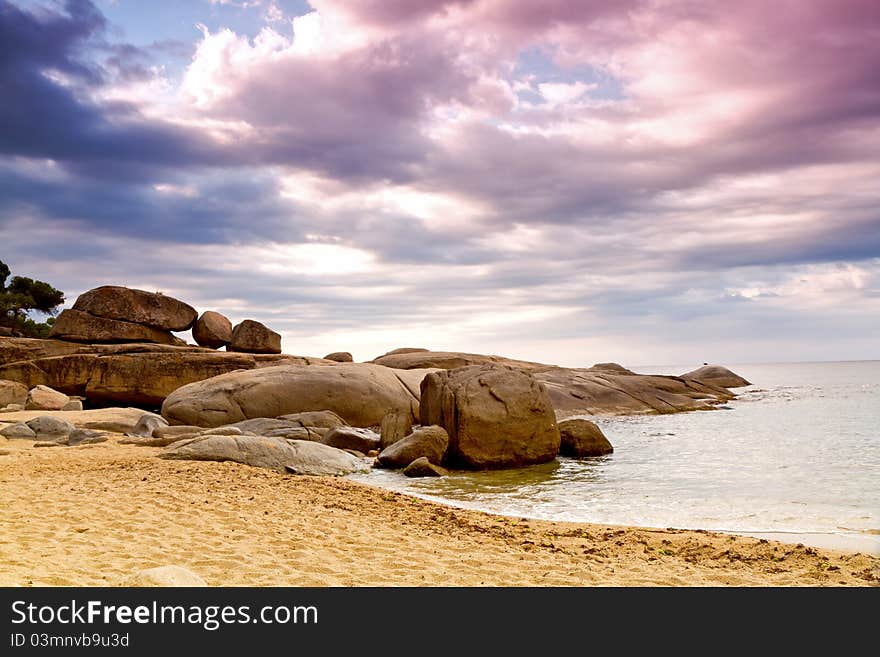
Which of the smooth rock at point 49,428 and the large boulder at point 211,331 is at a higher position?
the large boulder at point 211,331

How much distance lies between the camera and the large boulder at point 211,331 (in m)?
31.6

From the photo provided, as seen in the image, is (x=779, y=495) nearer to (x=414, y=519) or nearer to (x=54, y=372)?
(x=414, y=519)

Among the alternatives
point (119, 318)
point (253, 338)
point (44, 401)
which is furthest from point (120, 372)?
point (253, 338)

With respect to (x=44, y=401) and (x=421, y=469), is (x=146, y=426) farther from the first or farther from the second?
(x=44, y=401)

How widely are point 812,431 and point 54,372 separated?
1083 inches

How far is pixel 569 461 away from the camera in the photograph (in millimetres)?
15586

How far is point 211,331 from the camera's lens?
1240 inches

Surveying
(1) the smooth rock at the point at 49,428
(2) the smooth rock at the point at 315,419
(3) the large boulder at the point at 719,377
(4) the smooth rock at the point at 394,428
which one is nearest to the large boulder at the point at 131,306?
(1) the smooth rock at the point at 49,428

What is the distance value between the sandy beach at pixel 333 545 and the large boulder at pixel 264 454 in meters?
2.60

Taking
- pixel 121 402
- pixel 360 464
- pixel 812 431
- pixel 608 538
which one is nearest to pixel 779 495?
pixel 608 538

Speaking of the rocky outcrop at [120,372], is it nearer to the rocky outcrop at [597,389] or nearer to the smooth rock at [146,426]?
the rocky outcrop at [597,389]

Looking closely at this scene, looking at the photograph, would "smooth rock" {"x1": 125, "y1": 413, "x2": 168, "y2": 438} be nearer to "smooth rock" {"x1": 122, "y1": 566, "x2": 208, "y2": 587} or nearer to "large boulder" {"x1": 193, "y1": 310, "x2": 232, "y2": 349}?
"smooth rock" {"x1": 122, "y1": 566, "x2": 208, "y2": 587}

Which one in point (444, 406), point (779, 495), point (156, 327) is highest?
point (156, 327)

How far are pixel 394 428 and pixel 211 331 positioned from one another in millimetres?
17841
